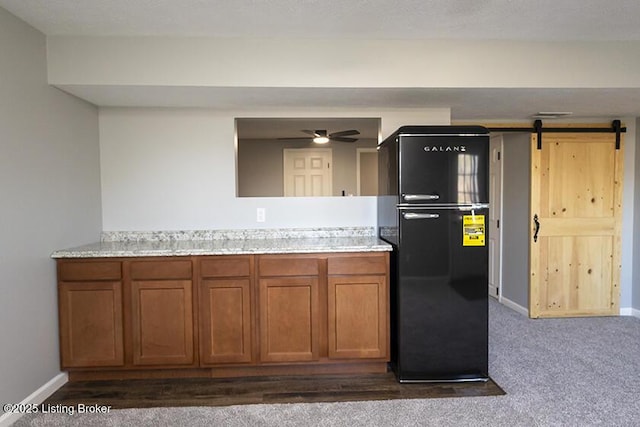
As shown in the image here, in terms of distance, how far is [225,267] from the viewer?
252cm

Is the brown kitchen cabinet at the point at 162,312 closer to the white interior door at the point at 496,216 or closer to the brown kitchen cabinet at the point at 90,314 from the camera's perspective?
the brown kitchen cabinet at the point at 90,314

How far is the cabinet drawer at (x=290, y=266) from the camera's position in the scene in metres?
2.54

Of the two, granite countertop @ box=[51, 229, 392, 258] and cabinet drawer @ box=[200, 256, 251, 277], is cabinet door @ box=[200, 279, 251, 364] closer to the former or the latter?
cabinet drawer @ box=[200, 256, 251, 277]

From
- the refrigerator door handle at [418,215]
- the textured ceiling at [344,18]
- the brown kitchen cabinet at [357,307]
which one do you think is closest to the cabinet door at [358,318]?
the brown kitchen cabinet at [357,307]

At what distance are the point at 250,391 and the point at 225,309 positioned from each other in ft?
1.88

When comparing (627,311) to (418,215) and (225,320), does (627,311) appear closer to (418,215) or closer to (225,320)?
(418,215)

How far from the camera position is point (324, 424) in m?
2.06

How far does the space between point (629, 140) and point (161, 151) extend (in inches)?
186

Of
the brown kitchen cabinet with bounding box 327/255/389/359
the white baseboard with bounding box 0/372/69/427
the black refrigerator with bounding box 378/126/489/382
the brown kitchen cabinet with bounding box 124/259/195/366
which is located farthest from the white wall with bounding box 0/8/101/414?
the black refrigerator with bounding box 378/126/489/382

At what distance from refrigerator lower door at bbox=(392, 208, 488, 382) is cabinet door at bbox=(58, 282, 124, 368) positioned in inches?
77.8

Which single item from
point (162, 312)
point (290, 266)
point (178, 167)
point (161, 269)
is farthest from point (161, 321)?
point (178, 167)

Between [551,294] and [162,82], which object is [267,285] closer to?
[162,82]

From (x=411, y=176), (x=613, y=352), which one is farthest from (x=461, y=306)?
(x=613, y=352)

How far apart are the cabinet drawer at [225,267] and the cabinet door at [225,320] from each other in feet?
0.15
